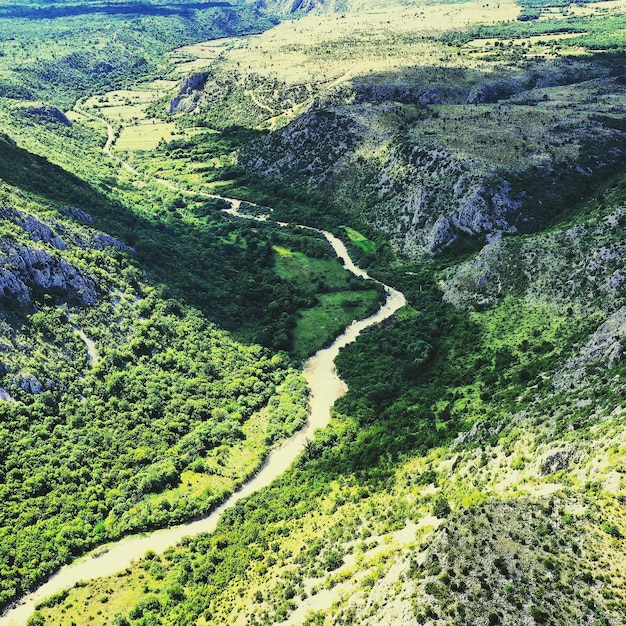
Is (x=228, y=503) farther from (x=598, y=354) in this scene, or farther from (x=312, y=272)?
(x=312, y=272)

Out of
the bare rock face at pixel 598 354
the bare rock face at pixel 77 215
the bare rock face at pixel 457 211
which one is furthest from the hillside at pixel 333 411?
the bare rock face at pixel 77 215

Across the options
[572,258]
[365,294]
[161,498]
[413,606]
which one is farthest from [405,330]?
[413,606]

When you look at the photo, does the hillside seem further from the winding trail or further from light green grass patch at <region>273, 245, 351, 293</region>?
the winding trail

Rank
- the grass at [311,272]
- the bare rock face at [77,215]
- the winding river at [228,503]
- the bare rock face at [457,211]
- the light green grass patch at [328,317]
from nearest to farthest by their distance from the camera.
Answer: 1. the winding river at [228,503]
2. the light green grass patch at [328,317]
3. the bare rock face at [77,215]
4. the grass at [311,272]
5. the bare rock face at [457,211]

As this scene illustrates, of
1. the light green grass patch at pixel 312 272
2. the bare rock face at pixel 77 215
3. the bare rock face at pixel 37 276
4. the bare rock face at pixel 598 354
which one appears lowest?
the light green grass patch at pixel 312 272

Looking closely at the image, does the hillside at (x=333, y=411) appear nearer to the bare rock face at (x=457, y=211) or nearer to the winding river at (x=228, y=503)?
the bare rock face at (x=457, y=211)

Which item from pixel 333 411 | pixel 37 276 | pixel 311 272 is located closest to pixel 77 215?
pixel 37 276

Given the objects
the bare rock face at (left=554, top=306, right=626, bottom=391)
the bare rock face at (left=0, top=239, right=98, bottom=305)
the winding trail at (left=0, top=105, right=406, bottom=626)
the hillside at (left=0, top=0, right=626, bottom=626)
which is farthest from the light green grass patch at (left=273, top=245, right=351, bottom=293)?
the bare rock face at (left=554, top=306, right=626, bottom=391)

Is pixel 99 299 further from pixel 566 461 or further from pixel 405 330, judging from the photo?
pixel 566 461
